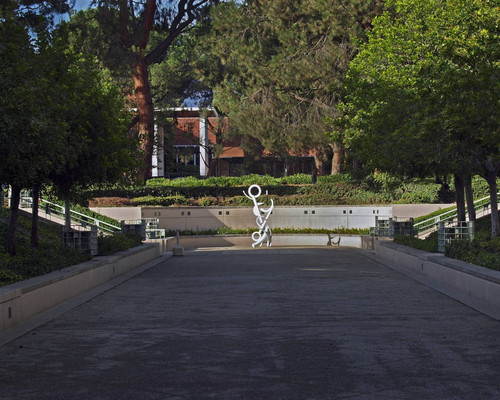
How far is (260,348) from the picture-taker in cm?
984

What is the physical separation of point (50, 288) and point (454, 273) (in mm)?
8808

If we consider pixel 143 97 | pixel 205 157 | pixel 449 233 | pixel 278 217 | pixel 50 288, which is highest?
pixel 143 97

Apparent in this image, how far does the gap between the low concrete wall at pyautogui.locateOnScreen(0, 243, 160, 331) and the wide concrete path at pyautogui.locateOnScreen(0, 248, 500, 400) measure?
567 millimetres

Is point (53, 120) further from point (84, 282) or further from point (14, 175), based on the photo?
point (84, 282)

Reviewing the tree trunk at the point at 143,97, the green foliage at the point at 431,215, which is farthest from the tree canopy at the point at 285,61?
the green foliage at the point at 431,215

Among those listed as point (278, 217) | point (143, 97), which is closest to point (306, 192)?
point (278, 217)

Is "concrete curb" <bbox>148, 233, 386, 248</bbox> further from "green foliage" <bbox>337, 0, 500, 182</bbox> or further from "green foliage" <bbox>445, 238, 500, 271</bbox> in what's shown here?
"green foliage" <bbox>445, 238, 500, 271</bbox>

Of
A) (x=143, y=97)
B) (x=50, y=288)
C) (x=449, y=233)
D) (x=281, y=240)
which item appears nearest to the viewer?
(x=50, y=288)

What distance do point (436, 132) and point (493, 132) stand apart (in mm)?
3027

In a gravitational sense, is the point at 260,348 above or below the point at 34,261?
below

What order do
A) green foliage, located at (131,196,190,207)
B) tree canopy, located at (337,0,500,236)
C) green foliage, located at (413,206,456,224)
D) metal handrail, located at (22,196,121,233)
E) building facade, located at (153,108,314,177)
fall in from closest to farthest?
1. tree canopy, located at (337,0,500,236)
2. metal handrail, located at (22,196,121,233)
3. green foliage, located at (413,206,456,224)
4. green foliage, located at (131,196,190,207)
5. building facade, located at (153,108,314,177)

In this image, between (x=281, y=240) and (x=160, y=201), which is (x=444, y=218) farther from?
(x=160, y=201)

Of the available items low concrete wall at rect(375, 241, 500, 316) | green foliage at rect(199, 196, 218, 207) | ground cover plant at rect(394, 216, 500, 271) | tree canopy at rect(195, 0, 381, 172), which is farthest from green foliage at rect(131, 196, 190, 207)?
low concrete wall at rect(375, 241, 500, 316)

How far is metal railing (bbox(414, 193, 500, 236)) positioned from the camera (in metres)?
39.8
